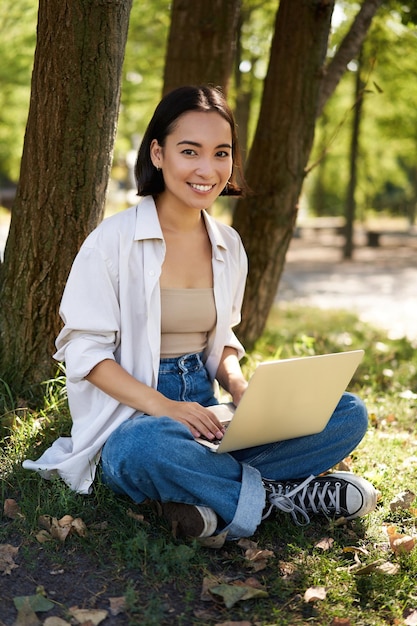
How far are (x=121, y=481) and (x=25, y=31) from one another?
12339mm

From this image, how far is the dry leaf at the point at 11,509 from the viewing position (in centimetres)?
305

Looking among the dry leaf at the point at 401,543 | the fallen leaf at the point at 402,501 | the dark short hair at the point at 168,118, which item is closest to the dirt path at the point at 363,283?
the fallen leaf at the point at 402,501

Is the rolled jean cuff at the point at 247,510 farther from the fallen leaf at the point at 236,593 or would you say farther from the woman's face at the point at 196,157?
the woman's face at the point at 196,157

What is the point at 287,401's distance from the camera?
9.58ft

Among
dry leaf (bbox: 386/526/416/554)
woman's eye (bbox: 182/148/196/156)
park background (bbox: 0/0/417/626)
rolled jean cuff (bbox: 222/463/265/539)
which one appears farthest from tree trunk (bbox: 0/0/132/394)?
dry leaf (bbox: 386/526/416/554)

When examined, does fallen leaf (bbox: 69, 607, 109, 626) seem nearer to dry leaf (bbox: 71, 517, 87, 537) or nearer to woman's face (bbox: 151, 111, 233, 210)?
dry leaf (bbox: 71, 517, 87, 537)

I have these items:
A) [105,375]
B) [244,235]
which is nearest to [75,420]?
[105,375]

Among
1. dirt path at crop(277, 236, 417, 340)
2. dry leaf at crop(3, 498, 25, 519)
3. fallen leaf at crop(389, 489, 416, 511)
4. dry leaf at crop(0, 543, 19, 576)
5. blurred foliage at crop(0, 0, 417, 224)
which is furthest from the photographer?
blurred foliage at crop(0, 0, 417, 224)

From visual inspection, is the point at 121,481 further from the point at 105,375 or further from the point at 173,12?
the point at 173,12

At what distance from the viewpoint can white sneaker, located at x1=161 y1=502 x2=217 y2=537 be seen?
281cm

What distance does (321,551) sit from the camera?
2.95 metres

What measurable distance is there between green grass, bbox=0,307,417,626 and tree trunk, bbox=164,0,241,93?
9.09ft

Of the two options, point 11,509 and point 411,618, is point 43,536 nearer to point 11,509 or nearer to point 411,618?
point 11,509

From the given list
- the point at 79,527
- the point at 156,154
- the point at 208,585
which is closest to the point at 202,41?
the point at 156,154
